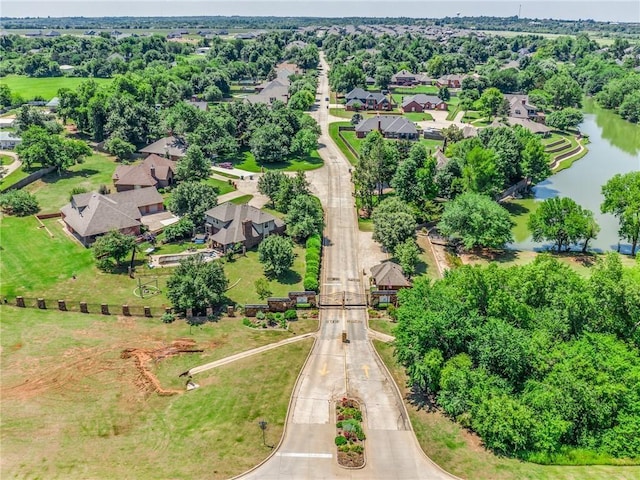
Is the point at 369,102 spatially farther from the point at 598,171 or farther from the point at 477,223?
the point at 477,223

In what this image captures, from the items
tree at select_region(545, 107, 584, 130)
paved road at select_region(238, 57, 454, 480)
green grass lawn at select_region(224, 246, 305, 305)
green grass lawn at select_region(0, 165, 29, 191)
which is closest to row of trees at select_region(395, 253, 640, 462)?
paved road at select_region(238, 57, 454, 480)

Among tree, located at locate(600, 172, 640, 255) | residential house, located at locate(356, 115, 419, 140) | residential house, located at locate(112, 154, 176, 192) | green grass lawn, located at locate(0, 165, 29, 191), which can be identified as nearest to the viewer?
tree, located at locate(600, 172, 640, 255)

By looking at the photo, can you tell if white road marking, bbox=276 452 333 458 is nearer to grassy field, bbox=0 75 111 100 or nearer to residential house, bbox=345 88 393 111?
residential house, bbox=345 88 393 111

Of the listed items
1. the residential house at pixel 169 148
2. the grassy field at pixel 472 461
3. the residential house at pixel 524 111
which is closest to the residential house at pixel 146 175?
the residential house at pixel 169 148

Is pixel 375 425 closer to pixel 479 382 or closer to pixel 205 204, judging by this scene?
pixel 479 382

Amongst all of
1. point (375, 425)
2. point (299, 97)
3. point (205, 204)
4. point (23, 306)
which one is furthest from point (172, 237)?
point (299, 97)

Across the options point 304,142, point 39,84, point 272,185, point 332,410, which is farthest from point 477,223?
point 39,84

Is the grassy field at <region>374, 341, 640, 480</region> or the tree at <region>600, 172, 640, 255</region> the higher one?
the tree at <region>600, 172, 640, 255</region>
